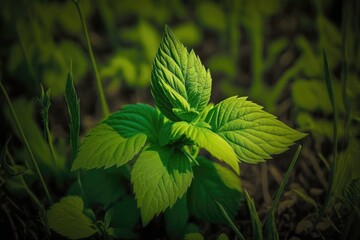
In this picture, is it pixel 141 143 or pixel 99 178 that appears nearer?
pixel 141 143

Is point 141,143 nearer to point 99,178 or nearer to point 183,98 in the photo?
point 183,98

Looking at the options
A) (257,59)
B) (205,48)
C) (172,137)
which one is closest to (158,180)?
(172,137)

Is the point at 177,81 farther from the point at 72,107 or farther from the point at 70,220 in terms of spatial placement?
the point at 70,220

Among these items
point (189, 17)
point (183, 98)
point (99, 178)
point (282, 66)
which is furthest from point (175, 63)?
point (189, 17)

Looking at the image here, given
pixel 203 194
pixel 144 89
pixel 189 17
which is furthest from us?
pixel 189 17

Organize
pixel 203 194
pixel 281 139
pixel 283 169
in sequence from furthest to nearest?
pixel 283 169 < pixel 203 194 < pixel 281 139

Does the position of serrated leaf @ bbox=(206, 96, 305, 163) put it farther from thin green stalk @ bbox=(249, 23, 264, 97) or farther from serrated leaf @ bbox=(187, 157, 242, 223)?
thin green stalk @ bbox=(249, 23, 264, 97)
